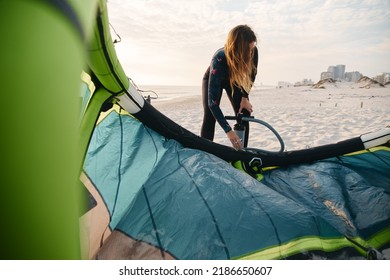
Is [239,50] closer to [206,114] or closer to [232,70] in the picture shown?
[232,70]

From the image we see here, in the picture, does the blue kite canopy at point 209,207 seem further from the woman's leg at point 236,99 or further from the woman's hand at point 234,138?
Answer: the woman's leg at point 236,99

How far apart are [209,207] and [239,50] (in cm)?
99

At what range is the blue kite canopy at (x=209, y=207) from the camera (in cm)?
72

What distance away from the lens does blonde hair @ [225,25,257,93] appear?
139cm

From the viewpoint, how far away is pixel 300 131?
3.14 m

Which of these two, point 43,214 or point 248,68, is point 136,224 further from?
point 248,68

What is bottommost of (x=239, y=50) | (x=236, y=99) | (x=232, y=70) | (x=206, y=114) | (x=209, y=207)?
(x=209, y=207)

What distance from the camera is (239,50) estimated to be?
1.40m

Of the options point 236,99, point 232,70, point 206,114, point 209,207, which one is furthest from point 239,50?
point 209,207

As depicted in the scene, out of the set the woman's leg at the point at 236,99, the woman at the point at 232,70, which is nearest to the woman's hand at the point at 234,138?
the woman at the point at 232,70

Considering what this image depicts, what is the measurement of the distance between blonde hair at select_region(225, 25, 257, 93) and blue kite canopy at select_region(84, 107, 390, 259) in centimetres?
67

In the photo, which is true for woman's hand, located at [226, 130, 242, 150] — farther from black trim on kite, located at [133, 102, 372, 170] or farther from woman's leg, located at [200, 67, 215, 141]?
woman's leg, located at [200, 67, 215, 141]

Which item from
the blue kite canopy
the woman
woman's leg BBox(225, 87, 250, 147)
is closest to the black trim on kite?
the blue kite canopy
